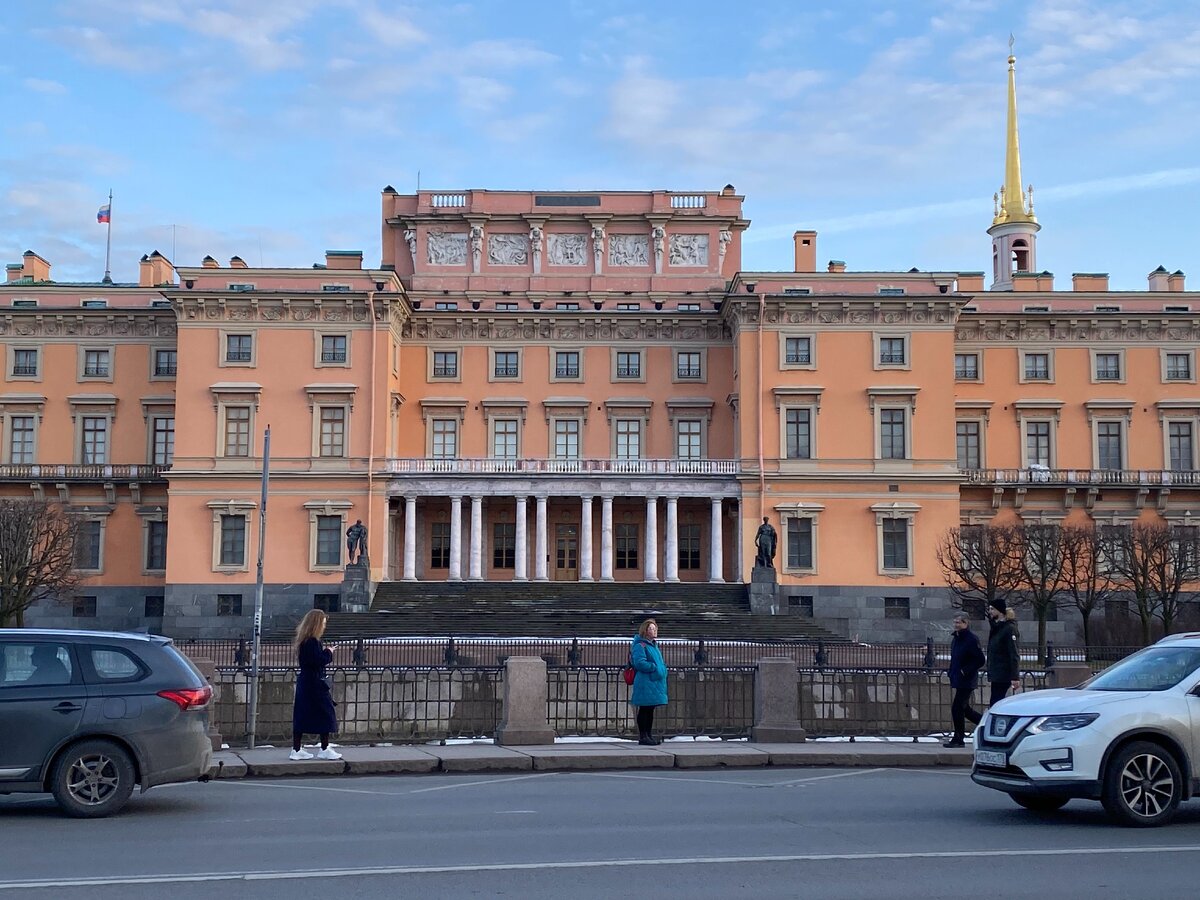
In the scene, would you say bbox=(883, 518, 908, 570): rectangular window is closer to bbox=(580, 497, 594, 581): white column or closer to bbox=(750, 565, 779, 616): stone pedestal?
bbox=(750, 565, 779, 616): stone pedestal

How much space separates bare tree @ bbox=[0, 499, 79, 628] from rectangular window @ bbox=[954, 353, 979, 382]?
3668 centimetres

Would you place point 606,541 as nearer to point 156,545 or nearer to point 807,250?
point 807,250

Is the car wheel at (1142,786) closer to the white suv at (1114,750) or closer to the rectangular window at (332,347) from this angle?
the white suv at (1114,750)

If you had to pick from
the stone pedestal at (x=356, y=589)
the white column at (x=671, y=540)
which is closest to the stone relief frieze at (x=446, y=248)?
the white column at (x=671, y=540)

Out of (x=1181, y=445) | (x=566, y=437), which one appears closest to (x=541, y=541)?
(x=566, y=437)

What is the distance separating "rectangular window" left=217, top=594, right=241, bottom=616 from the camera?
5475cm

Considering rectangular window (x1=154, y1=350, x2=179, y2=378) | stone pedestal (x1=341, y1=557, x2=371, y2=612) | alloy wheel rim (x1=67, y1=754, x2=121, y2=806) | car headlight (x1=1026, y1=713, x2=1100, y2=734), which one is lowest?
alloy wheel rim (x1=67, y1=754, x2=121, y2=806)

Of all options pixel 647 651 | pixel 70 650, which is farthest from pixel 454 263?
pixel 70 650

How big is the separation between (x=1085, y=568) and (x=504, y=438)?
941 inches

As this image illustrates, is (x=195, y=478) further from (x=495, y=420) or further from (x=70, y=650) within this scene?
(x=70, y=650)

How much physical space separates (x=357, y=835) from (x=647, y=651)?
7.73m

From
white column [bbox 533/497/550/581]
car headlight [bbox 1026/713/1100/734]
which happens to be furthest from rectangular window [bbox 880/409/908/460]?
car headlight [bbox 1026/713/1100/734]

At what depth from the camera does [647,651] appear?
63.4 feet

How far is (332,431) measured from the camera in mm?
Result: 56375
